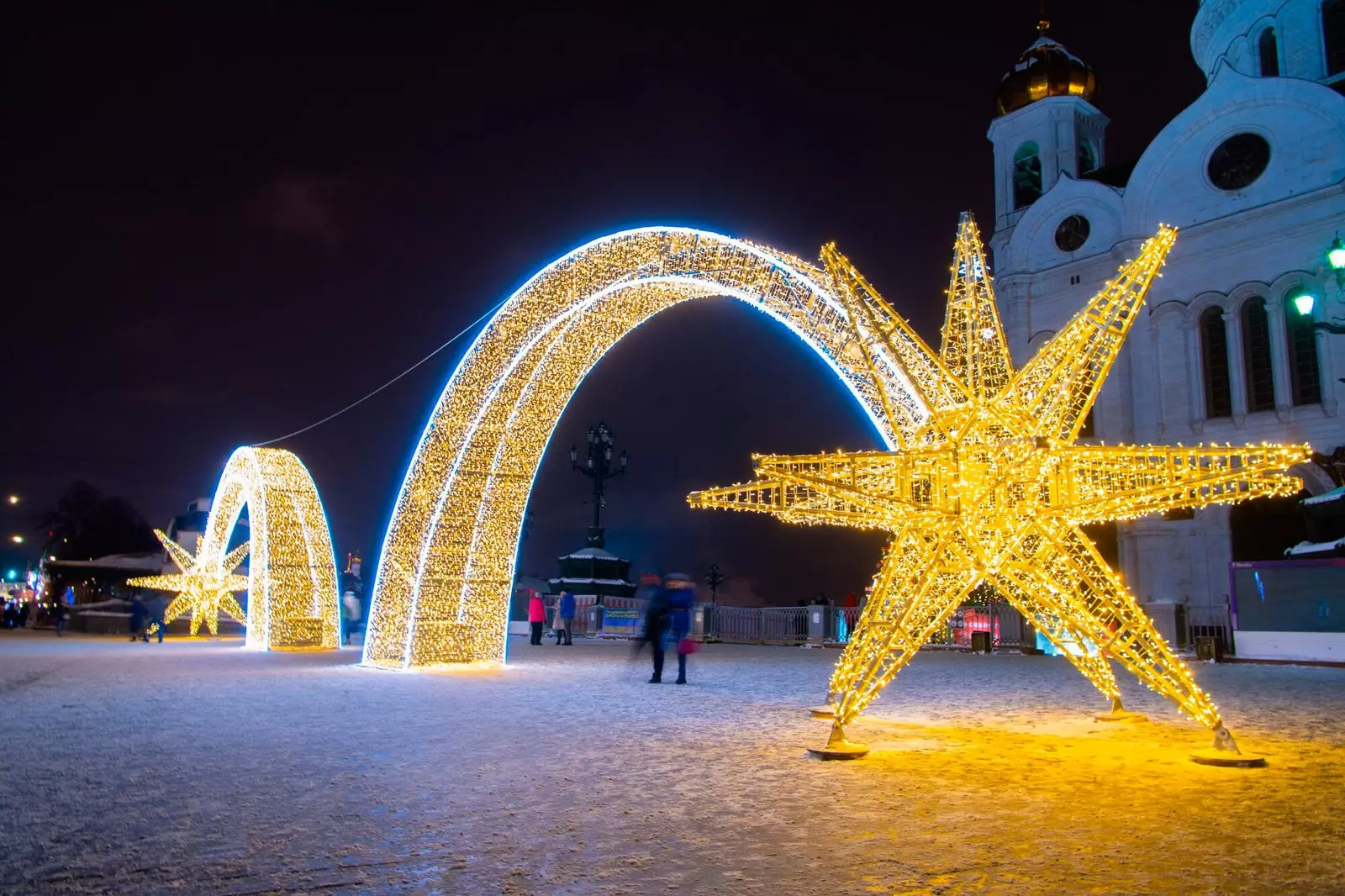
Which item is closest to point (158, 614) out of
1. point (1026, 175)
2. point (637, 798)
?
point (637, 798)

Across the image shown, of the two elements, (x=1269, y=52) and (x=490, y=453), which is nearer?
(x=490, y=453)

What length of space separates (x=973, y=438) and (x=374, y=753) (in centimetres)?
552

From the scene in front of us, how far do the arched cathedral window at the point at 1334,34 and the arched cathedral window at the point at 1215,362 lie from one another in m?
9.28

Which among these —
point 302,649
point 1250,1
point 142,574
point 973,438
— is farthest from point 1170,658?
point 142,574

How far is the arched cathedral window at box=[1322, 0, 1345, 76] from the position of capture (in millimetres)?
30922

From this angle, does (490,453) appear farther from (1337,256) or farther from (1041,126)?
(1041,126)

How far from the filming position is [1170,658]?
793 cm

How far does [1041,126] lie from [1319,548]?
76.4ft

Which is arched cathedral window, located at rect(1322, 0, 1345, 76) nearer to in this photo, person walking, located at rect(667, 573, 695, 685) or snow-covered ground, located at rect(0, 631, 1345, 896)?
snow-covered ground, located at rect(0, 631, 1345, 896)

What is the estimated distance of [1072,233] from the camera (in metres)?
35.0

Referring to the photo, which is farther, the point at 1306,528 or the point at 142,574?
the point at 142,574

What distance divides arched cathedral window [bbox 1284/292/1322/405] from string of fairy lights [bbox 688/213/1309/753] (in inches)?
860

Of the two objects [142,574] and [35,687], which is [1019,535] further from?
[142,574]

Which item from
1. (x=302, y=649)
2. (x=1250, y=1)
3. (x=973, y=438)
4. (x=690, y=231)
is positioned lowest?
(x=302, y=649)
